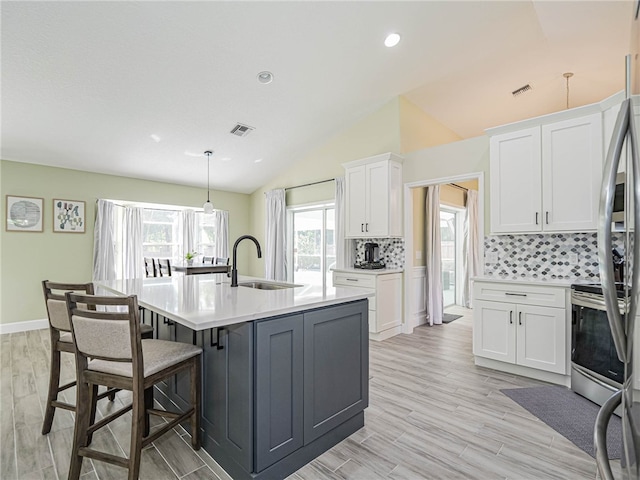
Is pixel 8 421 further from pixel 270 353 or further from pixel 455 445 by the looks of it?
pixel 455 445

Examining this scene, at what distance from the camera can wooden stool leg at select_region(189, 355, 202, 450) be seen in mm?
1871

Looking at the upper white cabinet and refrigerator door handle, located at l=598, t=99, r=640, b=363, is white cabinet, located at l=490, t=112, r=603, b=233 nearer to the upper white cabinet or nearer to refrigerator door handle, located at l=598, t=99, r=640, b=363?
the upper white cabinet

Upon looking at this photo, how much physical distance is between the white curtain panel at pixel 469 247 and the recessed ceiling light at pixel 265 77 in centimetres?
450

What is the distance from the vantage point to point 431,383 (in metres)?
2.94

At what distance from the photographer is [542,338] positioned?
9.66 ft

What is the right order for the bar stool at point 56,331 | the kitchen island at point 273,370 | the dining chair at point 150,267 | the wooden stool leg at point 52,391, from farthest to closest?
the dining chair at point 150,267
the wooden stool leg at point 52,391
the bar stool at point 56,331
the kitchen island at point 273,370

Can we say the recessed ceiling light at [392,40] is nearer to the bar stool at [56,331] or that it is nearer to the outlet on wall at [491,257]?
the outlet on wall at [491,257]

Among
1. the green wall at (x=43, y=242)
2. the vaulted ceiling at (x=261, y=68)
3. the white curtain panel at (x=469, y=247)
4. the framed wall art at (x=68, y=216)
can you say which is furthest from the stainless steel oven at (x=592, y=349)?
the framed wall art at (x=68, y=216)

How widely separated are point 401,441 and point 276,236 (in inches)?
190

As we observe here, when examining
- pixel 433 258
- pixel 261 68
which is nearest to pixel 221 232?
pixel 261 68

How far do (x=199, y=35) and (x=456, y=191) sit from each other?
5052 millimetres

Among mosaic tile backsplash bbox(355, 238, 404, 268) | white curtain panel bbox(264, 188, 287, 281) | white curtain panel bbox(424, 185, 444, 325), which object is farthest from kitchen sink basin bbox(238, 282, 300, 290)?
white curtain panel bbox(264, 188, 287, 281)

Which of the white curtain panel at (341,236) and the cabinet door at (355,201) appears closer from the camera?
the cabinet door at (355,201)

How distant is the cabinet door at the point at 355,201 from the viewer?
463 cm
